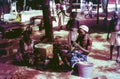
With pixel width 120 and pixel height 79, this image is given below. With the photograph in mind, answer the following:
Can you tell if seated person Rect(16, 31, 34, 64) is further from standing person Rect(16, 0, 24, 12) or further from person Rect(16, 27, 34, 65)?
standing person Rect(16, 0, 24, 12)

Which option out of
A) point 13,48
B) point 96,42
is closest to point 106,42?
point 96,42

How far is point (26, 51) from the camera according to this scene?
287 inches

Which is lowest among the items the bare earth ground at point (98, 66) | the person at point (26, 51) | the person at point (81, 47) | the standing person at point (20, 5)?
the bare earth ground at point (98, 66)

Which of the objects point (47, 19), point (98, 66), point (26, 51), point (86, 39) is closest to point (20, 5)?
point (47, 19)

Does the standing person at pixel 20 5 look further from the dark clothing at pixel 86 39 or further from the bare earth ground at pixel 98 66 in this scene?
the dark clothing at pixel 86 39

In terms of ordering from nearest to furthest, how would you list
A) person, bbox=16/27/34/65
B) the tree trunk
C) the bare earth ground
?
the bare earth ground
person, bbox=16/27/34/65
the tree trunk

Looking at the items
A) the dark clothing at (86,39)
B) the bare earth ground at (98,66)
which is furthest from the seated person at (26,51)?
the dark clothing at (86,39)

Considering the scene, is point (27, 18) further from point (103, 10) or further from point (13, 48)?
point (103, 10)

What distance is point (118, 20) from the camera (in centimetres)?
860

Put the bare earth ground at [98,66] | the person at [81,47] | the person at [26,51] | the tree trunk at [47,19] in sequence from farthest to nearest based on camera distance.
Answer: the tree trunk at [47,19] → the person at [26,51] → the bare earth ground at [98,66] → the person at [81,47]

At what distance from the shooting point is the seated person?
6.80m

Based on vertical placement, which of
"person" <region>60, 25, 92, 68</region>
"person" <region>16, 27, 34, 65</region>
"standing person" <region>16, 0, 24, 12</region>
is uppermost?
"standing person" <region>16, 0, 24, 12</region>

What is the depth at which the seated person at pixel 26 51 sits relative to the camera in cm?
680

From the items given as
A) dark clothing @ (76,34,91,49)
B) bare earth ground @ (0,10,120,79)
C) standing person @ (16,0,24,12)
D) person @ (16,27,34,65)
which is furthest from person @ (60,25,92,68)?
standing person @ (16,0,24,12)
